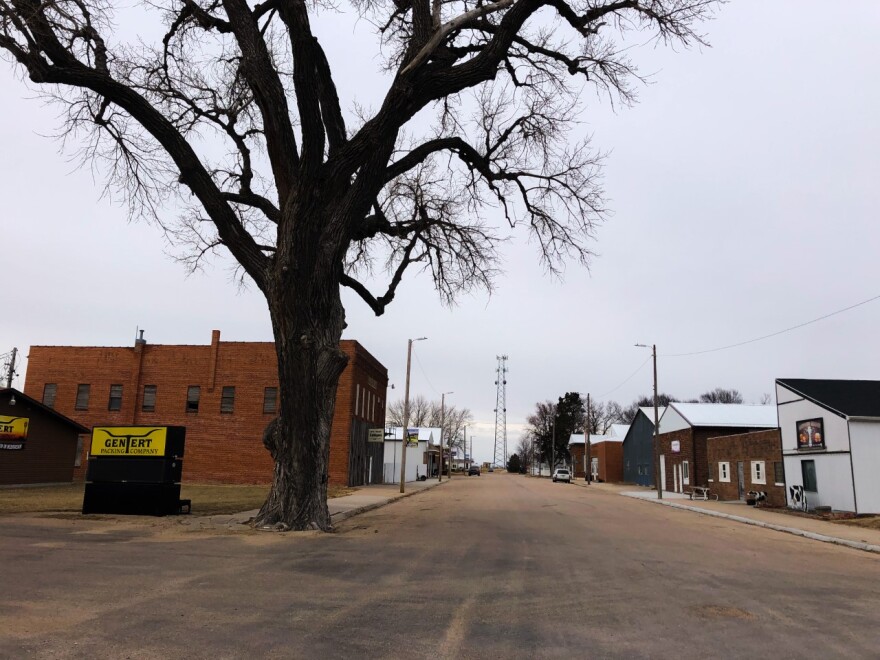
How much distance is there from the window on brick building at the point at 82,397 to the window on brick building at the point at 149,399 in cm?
399

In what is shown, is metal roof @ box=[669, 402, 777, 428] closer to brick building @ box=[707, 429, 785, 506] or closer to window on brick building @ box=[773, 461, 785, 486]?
brick building @ box=[707, 429, 785, 506]

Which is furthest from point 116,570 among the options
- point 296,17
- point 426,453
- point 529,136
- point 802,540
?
point 426,453

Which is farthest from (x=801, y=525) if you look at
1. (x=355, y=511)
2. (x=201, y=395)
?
(x=201, y=395)

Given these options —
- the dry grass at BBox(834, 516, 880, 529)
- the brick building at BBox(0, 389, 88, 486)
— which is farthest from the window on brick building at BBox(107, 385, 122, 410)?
the dry grass at BBox(834, 516, 880, 529)

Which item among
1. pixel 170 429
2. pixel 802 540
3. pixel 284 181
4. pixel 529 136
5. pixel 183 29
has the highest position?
pixel 183 29

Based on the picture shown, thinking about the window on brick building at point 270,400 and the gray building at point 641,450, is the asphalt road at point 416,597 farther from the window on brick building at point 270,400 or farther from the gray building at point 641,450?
the gray building at point 641,450

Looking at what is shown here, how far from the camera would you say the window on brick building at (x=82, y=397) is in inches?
1674

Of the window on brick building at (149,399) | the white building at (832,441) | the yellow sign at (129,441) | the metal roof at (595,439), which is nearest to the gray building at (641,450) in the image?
the metal roof at (595,439)

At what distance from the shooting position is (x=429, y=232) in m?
20.3

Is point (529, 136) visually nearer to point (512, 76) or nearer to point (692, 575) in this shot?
point (512, 76)

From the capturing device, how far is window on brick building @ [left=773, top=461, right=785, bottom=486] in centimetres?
2911

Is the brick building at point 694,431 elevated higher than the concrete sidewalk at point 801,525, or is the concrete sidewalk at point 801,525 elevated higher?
the brick building at point 694,431

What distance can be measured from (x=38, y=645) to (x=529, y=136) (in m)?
16.9

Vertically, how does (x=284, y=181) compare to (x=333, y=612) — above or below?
above
